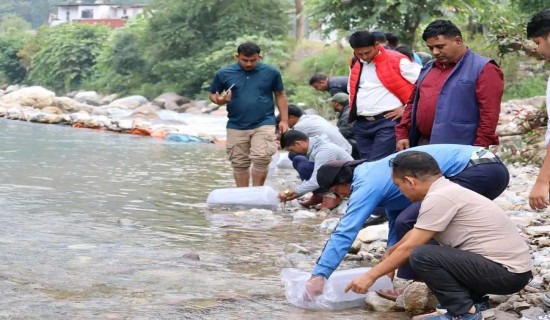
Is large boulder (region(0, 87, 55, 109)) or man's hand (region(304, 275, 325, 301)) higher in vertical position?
man's hand (region(304, 275, 325, 301))

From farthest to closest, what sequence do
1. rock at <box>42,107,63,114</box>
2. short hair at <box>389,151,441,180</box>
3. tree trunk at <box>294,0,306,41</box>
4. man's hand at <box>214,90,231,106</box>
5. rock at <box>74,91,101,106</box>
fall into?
rock at <box>74,91,101,106</box> < tree trunk at <box>294,0,306,41</box> < rock at <box>42,107,63,114</box> < man's hand at <box>214,90,231,106</box> < short hair at <box>389,151,441,180</box>

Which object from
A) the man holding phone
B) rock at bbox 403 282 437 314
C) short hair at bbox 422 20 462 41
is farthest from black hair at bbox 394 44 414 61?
rock at bbox 403 282 437 314

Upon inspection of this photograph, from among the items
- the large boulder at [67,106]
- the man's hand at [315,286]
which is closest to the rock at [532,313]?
the man's hand at [315,286]

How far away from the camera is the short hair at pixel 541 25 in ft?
12.0

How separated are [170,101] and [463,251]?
29989 mm

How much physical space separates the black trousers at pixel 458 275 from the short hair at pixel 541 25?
102 centimetres

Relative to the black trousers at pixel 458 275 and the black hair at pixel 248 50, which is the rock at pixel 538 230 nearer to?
the black trousers at pixel 458 275

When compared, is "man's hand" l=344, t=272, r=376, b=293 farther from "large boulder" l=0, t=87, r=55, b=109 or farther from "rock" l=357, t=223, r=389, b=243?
"large boulder" l=0, t=87, r=55, b=109

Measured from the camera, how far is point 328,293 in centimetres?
423

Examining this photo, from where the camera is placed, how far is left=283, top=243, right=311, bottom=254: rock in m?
5.63

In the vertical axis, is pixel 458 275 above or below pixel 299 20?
below

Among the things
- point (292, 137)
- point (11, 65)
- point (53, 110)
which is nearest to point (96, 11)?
point (11, 65)

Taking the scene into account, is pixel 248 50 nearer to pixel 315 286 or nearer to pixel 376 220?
pixel 376 220

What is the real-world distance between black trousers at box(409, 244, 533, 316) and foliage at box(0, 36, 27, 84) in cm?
5206
